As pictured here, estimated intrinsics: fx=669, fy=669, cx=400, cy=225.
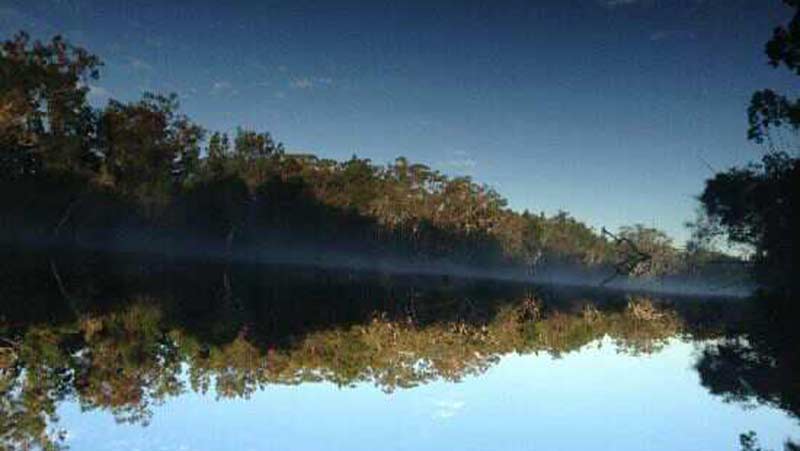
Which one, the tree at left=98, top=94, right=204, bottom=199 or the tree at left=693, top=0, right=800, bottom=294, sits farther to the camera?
the tree at left=98, top=94, right=204, bottom=199

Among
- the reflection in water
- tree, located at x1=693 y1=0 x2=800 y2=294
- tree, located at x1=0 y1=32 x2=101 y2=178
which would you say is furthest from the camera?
tree, located at x1=0 y1=32 x2=101 y2=178

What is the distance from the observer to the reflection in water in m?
10.4

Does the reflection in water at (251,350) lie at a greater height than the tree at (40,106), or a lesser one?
lesser

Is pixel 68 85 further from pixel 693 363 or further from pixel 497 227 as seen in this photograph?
pixel 497 227

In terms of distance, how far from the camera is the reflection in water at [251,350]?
10414mm

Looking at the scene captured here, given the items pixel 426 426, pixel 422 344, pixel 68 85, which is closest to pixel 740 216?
pixel 422 344

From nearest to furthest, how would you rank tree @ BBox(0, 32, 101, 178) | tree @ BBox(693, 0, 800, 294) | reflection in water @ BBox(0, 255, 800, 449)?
reflection in water @ BBox(0, 255, 800, 449), tree @ BBox(693, 0, 800, 294), tree @ BBox(0, 32, 101, 178)

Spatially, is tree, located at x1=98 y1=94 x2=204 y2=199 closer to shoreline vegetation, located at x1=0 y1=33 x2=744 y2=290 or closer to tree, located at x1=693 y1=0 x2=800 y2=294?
shoreline vegetation, located at x1=0 y1=33 x2=744 y2=290

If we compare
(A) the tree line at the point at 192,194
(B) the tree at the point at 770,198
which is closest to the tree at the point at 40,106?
(A) the tree line at the point at 192,194

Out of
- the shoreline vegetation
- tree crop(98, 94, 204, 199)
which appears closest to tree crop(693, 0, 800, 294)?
the shoreline vegetation

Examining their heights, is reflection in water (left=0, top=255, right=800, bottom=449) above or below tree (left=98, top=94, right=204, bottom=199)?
below

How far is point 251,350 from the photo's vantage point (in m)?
15.9

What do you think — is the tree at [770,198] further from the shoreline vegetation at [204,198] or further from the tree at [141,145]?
the tree at [141,145]

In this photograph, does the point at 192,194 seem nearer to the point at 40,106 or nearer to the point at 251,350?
the point at 40,106
